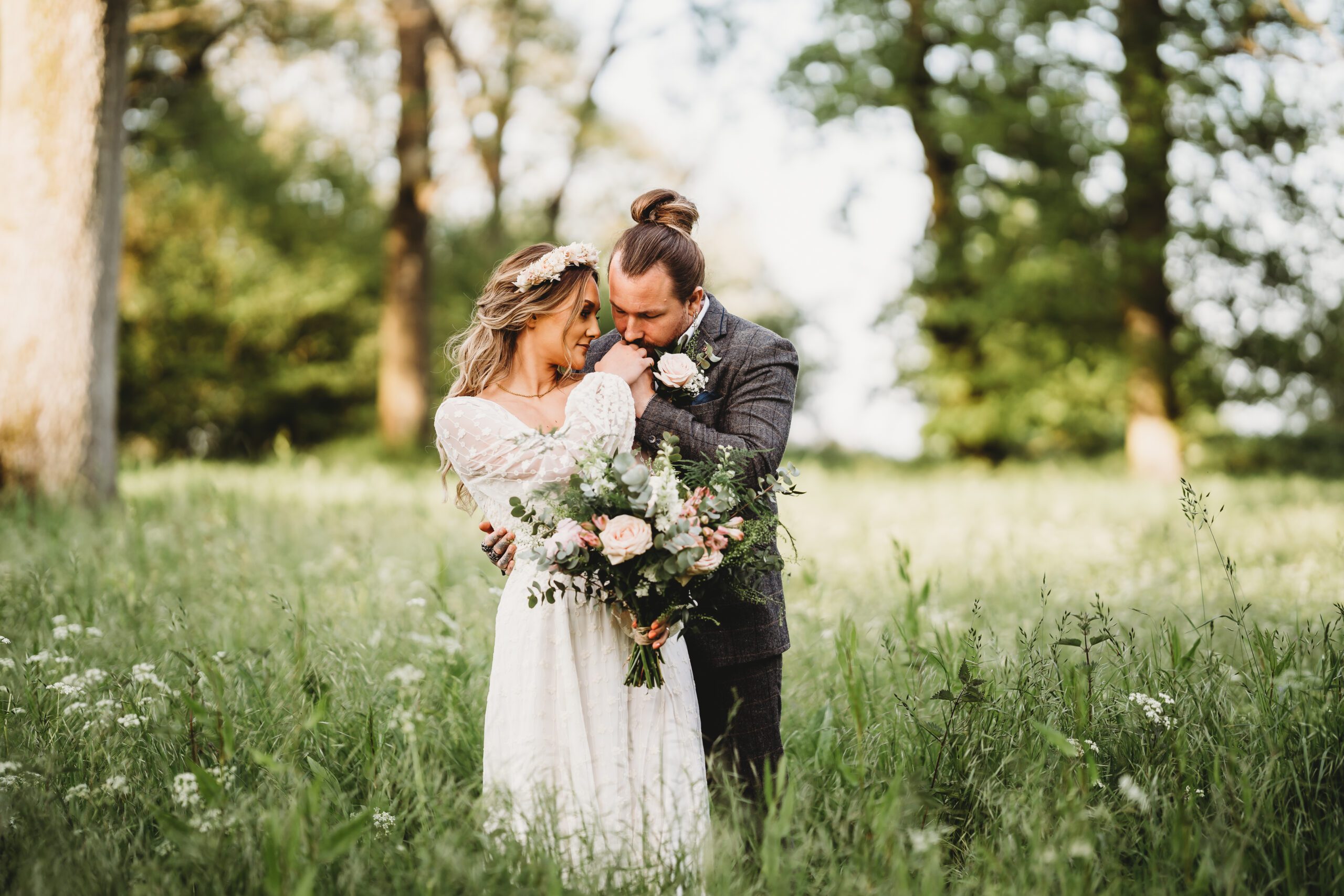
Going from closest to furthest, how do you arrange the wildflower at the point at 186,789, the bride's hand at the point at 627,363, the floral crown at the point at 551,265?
the wildflower at the point at 186,789, the bride's hand at the point at 627,363, the floral crown at the point at 551,265

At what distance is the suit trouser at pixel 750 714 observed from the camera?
130 inches

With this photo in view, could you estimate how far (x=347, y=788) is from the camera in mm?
3543

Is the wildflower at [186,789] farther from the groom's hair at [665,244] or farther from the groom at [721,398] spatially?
the groom's hair at [665,244]

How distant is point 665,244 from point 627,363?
0.41 metres

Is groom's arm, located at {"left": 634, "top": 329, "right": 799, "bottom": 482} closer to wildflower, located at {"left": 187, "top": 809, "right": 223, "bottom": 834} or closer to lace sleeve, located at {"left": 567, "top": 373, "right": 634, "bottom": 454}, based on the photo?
lace sleeve, located at {"left": 567, "top": 373, "right": 634, "bottom": 454}

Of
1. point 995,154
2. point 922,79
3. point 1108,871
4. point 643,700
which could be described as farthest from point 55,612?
point 922,79

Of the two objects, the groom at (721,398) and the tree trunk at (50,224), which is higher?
the tree trunk at (50,224)

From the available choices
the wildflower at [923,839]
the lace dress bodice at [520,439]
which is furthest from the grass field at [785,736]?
the lace dress bodice at [520,439]

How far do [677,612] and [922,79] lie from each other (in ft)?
52.7

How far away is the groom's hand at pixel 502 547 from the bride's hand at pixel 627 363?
0.62 metres

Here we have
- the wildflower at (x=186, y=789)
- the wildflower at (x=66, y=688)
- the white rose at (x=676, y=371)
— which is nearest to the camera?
the wildflower at (x=186, y=789)

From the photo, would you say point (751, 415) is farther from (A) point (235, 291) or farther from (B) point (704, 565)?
(A) point (235, 291)

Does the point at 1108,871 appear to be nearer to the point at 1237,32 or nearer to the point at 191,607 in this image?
the point at 191,607

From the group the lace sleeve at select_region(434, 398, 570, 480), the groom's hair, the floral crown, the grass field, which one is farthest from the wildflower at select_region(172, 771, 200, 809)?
the groom's hair
